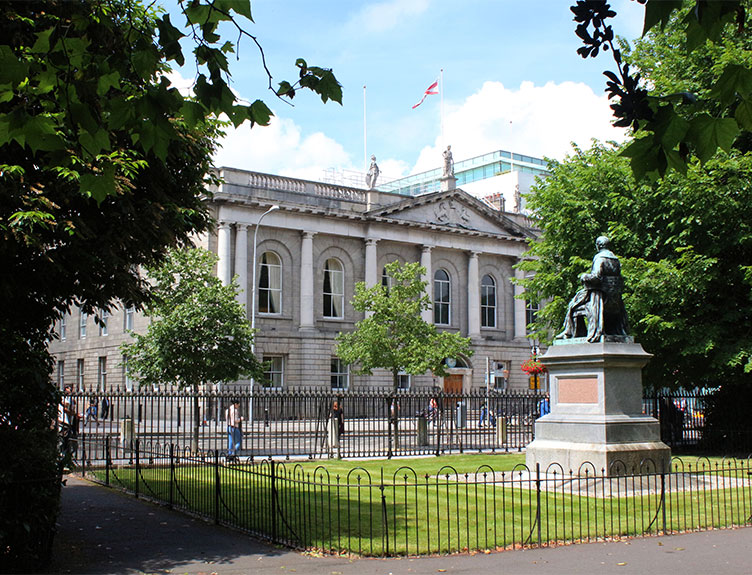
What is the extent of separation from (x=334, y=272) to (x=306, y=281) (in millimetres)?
2762

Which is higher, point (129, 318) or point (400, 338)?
point (129, 318)

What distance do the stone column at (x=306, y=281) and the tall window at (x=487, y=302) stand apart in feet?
47.2

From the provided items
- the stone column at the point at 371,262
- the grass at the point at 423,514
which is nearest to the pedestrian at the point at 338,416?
the grass at the point at 423,514

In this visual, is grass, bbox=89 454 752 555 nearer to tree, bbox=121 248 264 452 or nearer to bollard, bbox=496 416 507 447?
bollard, bbox=496 416 507 447

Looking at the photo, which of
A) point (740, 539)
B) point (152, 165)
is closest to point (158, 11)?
point (152, 165)

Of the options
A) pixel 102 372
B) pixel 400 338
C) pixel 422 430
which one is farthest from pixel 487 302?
pixel 422 430

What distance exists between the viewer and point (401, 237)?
5253 centimetres

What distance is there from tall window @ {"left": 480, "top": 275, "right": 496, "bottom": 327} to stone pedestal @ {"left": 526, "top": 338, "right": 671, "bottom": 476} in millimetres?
41687

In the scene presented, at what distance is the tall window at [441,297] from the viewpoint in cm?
5466

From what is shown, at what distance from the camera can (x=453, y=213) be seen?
181 ft

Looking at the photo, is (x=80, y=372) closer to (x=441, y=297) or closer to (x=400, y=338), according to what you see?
(x=441, y=297)

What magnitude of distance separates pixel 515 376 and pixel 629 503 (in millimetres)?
45053

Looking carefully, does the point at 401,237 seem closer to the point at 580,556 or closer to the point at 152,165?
the point at 152,165

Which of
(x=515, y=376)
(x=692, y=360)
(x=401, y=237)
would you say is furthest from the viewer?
(x=515, y=376)
